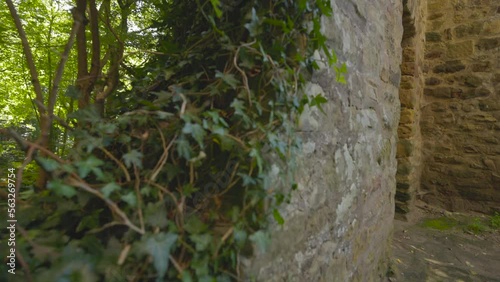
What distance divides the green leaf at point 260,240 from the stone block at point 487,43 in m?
3.69

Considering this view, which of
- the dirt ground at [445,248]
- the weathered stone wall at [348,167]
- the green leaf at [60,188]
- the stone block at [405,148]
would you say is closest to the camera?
the green leaf at [60,188]

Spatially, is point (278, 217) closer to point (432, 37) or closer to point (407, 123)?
point (407, 123)

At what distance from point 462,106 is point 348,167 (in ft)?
9.27

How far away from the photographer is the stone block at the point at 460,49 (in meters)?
3.30

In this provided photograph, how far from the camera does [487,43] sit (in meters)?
3.21

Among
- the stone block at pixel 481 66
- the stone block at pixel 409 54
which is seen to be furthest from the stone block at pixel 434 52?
the stone block at pixel 409 54

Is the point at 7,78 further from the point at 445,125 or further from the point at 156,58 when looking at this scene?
the point at 445,125

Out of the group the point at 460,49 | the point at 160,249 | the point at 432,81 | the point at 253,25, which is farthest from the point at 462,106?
the point at 160,249

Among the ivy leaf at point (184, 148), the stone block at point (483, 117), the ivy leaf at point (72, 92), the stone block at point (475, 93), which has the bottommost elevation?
the ivy leaf at point (184, 148)

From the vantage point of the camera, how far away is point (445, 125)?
3.42 meters

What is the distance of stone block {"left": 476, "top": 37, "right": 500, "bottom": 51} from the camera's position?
316 cm

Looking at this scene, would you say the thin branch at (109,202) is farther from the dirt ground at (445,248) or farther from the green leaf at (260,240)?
the dirt ground at (445,248)

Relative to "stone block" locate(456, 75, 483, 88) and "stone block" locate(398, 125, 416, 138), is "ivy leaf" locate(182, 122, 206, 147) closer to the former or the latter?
"stone block" locate(398, 125, 416, 138)

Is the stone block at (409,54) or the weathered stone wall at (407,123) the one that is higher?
the stone block at (409,54)
